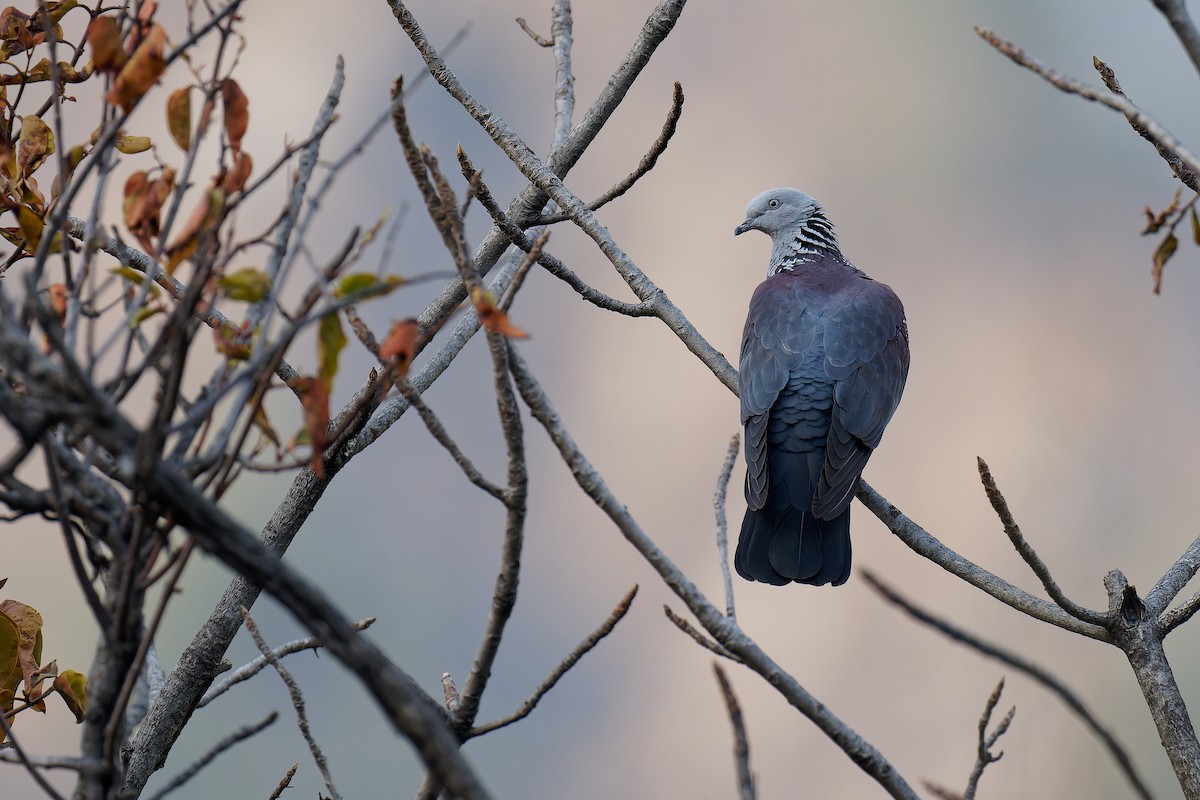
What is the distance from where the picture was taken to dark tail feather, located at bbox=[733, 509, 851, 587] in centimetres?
362

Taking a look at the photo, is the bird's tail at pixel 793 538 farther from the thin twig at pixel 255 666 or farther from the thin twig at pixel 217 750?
the thin twig at pixel 217 750

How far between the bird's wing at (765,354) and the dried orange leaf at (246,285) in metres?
2.52

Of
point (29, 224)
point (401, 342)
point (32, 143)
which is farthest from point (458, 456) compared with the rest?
point (32, 143)

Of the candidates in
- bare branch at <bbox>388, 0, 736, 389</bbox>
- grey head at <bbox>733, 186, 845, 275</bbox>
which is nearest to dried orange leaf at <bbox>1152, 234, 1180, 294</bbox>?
bare branch at <bbox>388, 0, 736, 389</bbox>

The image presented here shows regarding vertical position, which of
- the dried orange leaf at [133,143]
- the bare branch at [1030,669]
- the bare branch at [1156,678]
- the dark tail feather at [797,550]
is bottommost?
the bare branch at [1030,669]

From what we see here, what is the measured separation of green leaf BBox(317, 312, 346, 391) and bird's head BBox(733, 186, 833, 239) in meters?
3.92

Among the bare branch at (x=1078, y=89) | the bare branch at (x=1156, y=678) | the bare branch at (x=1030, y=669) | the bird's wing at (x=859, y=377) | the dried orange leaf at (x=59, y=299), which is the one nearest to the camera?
the bare branch at (x=1030, y=669)

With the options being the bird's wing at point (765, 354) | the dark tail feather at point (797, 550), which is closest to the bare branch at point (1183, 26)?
the bird's wing at point (765, 354)

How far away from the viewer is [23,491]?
125cm

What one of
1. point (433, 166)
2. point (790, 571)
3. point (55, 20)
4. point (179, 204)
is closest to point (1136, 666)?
point (790, 571)

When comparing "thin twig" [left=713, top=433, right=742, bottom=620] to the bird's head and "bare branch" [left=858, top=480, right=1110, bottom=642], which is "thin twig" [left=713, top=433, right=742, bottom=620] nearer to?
"bare branch" [left=858, top=480, right=1110, bottom=642]

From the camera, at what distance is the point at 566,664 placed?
1.51 m

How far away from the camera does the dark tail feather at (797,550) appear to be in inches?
143

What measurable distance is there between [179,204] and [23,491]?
0.40 meters
